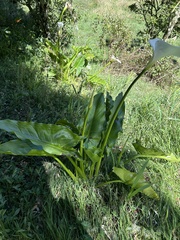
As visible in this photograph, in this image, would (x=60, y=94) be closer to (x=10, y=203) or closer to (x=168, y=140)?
(x=168, y=140)

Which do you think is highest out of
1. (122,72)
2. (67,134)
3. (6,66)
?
(67,134)

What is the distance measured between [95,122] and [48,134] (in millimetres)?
341

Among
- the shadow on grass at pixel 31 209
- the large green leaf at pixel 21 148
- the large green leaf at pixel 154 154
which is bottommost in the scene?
the shadow on grass at pixel 31 209

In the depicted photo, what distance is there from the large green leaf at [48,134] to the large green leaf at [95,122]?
181 mm

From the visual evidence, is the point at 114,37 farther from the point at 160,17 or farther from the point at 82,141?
the point at 82,141

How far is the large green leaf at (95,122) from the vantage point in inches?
61.7

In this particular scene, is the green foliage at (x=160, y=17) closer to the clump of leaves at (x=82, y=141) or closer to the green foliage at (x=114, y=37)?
the green foliage at (x=114, y=37)

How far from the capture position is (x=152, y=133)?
2162mm

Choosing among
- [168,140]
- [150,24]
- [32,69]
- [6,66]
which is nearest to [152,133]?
[168,140]

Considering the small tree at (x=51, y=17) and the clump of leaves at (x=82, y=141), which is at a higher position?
the small tree at (x=51, y=17)

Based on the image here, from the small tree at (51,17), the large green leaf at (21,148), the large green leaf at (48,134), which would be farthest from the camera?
the small tree at (51,17)

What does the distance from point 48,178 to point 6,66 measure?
6.25 ft

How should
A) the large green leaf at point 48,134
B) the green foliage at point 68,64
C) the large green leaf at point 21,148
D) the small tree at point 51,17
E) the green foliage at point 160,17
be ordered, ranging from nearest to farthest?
the large green leaf at point 21,148 < the large green leaf at point 48,134 < the green foliage at point 68,64 < the small tree at point 51,17 < the green foliage at point 160,17

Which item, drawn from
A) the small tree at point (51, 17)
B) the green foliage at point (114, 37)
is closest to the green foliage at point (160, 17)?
the green foliage at point (114, 37)
